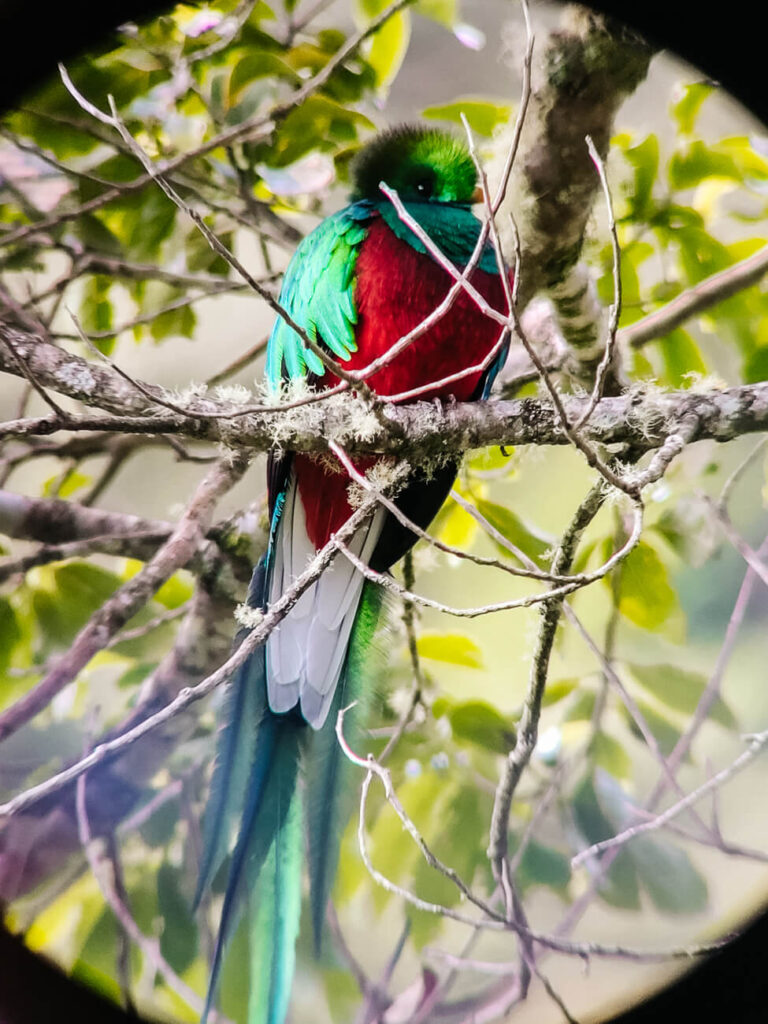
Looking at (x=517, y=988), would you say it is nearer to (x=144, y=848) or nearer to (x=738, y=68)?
(x=144, y=848)

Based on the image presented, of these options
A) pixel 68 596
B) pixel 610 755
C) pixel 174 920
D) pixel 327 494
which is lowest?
pixel 174 920

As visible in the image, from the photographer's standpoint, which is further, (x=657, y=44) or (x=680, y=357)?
(x=680, y=357)

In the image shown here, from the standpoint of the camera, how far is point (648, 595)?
0.82 meters

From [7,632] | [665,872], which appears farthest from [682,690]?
[7,632]

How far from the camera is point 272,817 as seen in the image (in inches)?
32.4

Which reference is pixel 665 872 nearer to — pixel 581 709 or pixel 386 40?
pixel 581 709

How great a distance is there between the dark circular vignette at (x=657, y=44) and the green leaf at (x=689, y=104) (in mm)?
21

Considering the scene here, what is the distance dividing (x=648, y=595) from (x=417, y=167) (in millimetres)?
460

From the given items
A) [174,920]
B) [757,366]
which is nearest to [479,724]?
[174,920]

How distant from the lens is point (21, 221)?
819 millimetres

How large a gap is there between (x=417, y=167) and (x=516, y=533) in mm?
361

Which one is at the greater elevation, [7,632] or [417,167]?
[417,167]

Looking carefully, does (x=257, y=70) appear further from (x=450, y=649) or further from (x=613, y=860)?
(x=613, y=860)

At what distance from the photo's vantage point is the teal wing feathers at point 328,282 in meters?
0.83
